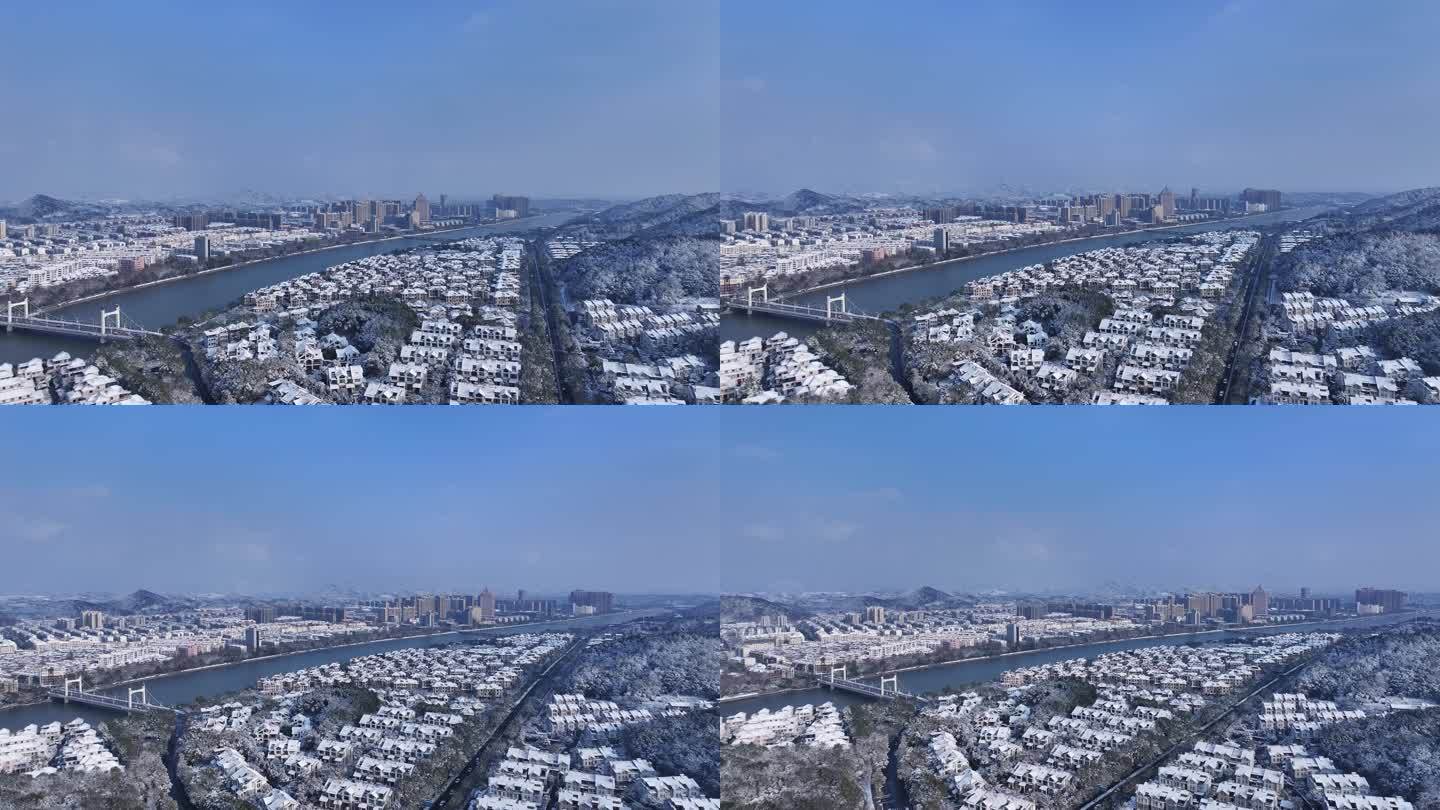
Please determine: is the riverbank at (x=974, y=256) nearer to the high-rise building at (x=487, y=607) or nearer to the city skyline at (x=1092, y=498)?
the city skyline at (x=1092, y=498)

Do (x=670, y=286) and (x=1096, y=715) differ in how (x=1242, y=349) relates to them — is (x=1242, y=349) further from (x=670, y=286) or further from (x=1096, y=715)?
(x=670, y=286)

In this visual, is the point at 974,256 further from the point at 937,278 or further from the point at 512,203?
the point at 512,203

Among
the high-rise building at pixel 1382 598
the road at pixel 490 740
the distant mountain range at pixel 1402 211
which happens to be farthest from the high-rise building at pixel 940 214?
the high-rise building at pixel 1382 598

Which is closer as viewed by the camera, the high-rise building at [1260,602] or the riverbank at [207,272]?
the riverbank at [207,272]

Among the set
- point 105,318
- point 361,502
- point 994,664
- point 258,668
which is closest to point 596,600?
point 361,502

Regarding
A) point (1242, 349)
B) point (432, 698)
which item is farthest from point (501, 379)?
point (1242, 349)

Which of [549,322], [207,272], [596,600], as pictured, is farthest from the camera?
[596,600]

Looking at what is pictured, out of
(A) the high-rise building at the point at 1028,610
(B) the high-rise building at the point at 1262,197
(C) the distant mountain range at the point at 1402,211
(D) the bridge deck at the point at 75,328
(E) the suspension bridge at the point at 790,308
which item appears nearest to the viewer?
(D) the bridge deck at the point at 75,328

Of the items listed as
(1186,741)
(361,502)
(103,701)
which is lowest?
(1186,741)
